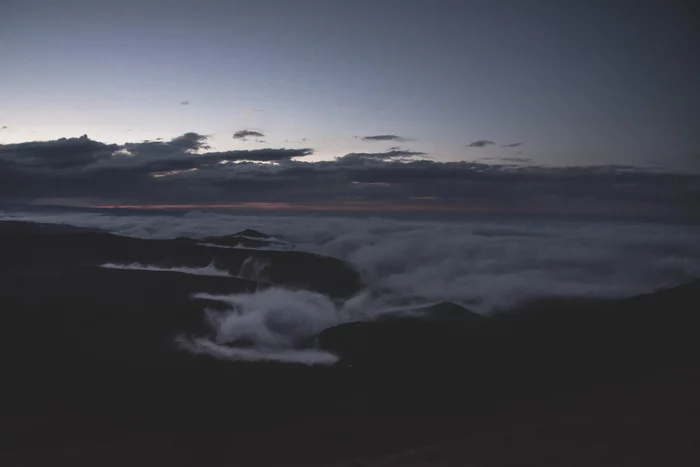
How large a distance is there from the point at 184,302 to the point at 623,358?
23.8 meters

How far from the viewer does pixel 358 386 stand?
16.7 m

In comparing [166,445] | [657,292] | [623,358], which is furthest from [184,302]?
[657,292]

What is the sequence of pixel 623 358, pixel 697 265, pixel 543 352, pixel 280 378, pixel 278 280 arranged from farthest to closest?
pixel 278 280 < pixel 697 265 < pixel 543 352 < pixel 623 358 < pixel 280 378

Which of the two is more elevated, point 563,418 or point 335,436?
point 563,418

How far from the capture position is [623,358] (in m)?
19.0

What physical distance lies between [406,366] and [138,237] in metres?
41.0

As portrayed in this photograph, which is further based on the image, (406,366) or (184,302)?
(184,302)

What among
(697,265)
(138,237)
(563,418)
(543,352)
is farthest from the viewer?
(138,237)

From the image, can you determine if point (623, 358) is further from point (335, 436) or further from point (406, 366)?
point (335, 436)

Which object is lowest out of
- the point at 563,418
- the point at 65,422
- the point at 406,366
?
the point at 406,366

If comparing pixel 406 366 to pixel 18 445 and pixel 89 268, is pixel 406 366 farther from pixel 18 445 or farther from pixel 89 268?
pixel 89 268

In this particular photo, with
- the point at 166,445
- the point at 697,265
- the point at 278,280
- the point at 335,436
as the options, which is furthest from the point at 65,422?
the point at 697,265

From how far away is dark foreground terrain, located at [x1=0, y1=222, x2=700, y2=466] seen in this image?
7922 millimetres

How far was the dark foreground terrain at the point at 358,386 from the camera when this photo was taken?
792 cm
